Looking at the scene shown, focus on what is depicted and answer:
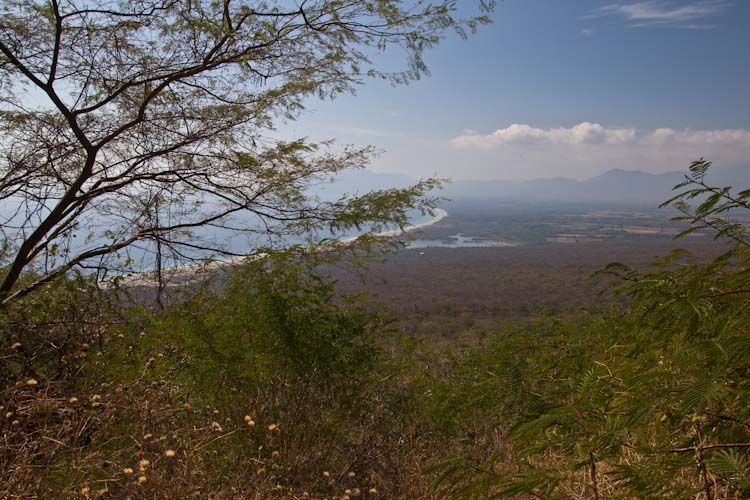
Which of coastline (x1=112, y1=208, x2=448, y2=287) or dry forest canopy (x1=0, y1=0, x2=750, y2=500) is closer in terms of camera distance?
dry forest canopy (x1=0, y1=0, x2=750, y2=500)

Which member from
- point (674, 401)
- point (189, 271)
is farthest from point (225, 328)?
point (674, 401)

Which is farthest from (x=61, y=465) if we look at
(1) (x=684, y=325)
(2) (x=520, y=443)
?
(1) (x=684, y=325)

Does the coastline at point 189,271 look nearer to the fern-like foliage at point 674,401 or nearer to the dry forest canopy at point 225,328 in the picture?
the dry forest canopy at point 225,328

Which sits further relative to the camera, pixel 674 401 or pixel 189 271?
pixel 189 271

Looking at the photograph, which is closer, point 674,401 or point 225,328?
point 674,401

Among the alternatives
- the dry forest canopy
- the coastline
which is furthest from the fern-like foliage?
the coastline

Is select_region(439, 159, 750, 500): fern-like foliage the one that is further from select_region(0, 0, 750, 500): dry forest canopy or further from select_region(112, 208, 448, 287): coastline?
select_region(112, 208, 448, 287): coastline

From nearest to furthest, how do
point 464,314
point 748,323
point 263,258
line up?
point 748,323 < point 263,258 < point 464,314

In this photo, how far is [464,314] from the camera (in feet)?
104

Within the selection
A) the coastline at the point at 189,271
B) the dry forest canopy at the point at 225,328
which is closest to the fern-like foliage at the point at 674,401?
the dry forest canopy at the point at 225,328

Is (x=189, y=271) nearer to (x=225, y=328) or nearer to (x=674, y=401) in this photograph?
(x=225, y=328)

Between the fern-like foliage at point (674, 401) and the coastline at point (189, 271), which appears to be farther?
the coastline at point (189, 271)

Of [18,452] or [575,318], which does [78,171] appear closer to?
[18,452]

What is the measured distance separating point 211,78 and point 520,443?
12.6 ft
